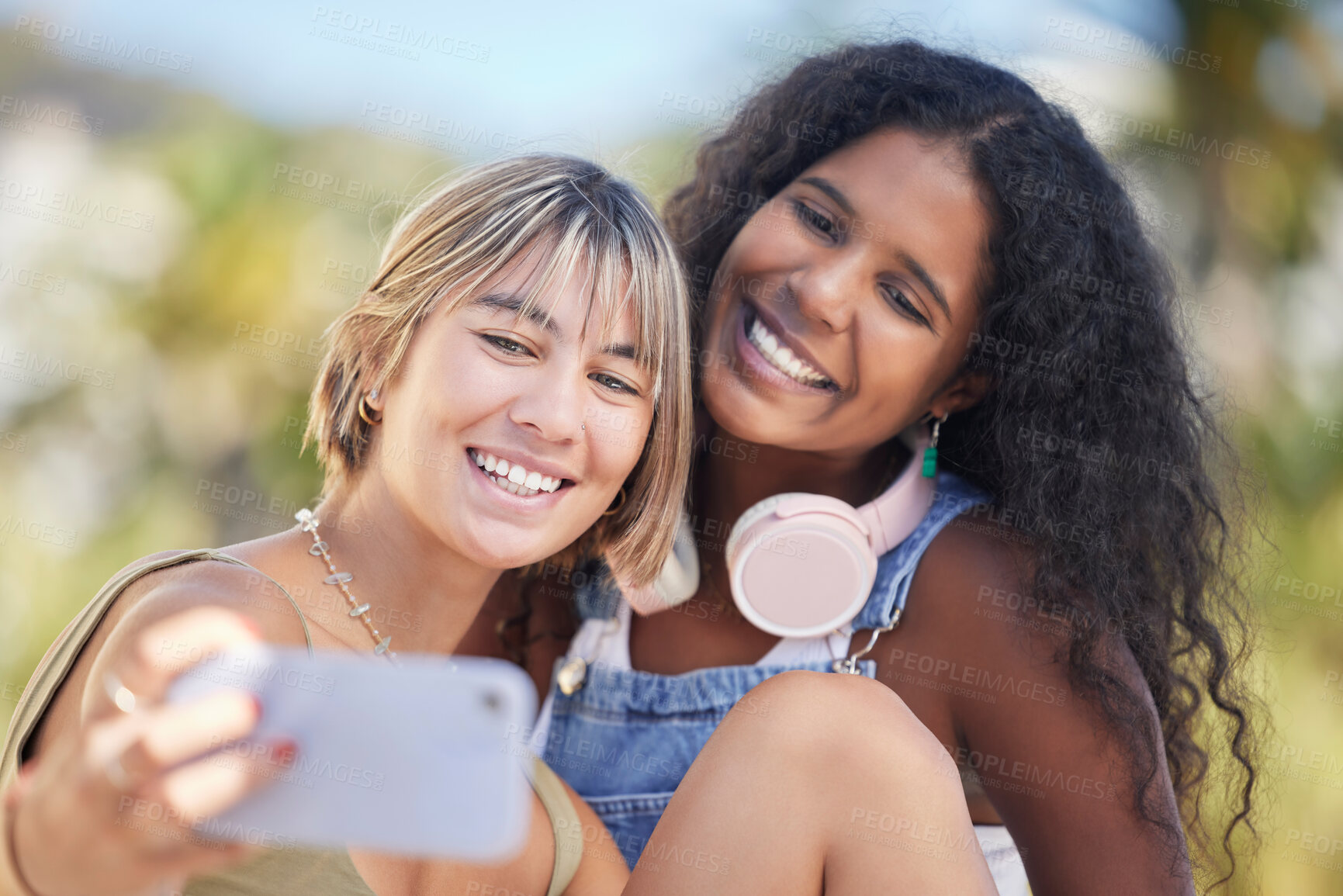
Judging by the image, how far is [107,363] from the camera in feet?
14.6

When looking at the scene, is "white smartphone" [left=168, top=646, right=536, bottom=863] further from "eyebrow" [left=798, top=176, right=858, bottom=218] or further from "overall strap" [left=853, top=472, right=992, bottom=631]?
"eyebrow" [left=798, top=176, right=858, bottom=218]

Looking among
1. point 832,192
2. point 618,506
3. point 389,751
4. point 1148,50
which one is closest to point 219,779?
point 389,751

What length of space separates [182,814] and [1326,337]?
12.7ft

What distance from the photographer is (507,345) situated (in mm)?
1660

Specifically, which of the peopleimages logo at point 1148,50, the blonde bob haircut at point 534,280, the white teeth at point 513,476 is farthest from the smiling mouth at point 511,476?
the peopleimages logo at point 1148,50

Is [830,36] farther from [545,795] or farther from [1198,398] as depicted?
[545,795]

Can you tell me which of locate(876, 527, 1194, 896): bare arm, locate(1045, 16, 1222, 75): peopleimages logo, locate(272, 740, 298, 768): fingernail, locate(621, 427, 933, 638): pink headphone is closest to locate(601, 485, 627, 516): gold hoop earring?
locate(621, 427, 933, 638): pink headphone

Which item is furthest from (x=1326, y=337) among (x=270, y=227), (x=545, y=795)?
(x=270, y=227)

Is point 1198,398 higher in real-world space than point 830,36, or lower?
lower

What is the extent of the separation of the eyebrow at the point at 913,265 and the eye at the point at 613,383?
2.16 ft

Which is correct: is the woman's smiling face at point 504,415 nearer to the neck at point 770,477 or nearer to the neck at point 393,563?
the neck at point 393,563

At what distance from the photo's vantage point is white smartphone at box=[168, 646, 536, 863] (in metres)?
1.13

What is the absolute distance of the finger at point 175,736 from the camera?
99 centimetres

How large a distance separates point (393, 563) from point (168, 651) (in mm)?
565
